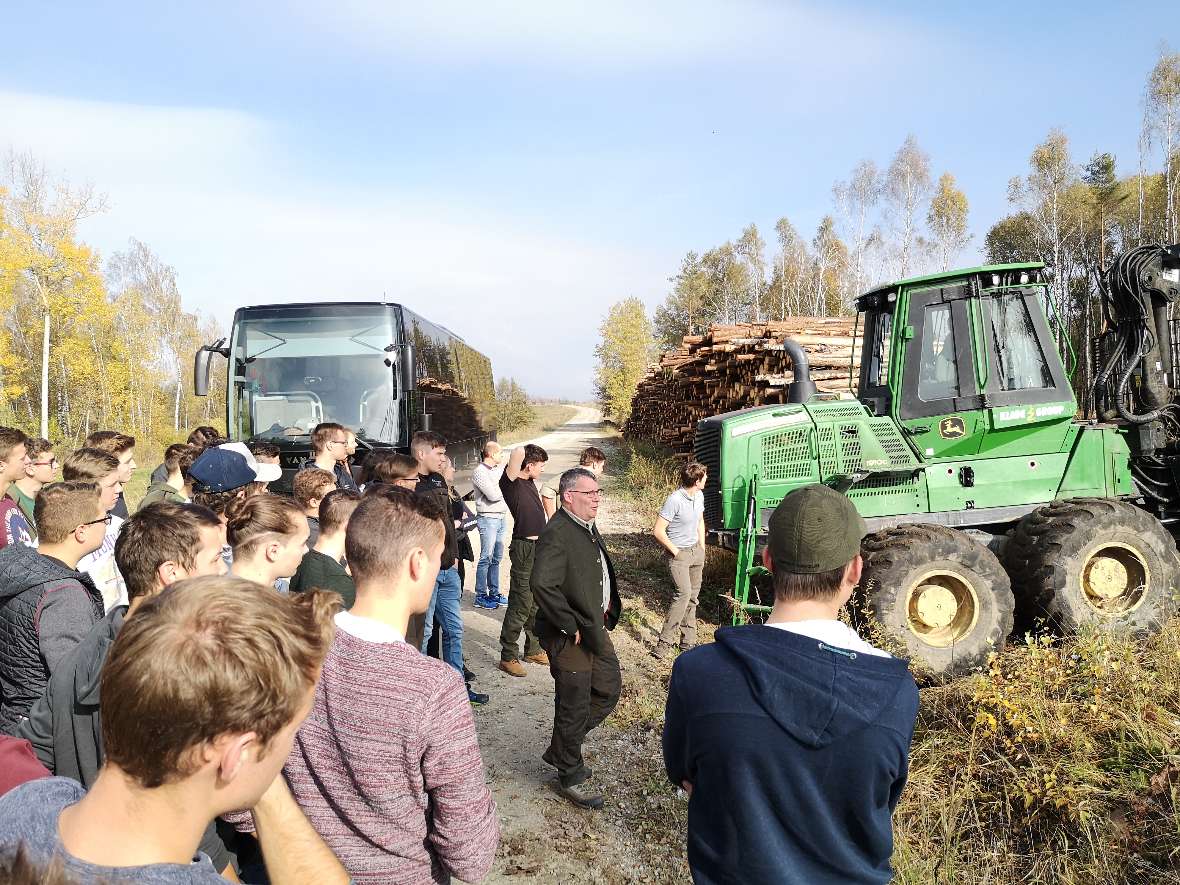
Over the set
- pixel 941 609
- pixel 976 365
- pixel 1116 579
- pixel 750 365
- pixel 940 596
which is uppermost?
pixel 750 365

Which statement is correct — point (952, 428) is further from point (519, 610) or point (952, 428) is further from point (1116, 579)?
point (519, 610)

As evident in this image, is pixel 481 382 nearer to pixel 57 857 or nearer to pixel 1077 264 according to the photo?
pixel 57 857

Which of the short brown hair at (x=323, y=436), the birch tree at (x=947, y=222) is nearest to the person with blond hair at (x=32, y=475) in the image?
the short brown hair at (x=323, y=436)

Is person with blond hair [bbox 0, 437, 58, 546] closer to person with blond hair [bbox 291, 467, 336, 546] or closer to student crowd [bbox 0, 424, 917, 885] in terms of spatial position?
person with blond hair [bbox 291, 467, 336, 546]

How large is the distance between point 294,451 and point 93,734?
8500 millimetres

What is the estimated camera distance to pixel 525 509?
7.64 meters

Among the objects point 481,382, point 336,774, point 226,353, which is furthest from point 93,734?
point 481,382

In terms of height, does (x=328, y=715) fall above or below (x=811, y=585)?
below

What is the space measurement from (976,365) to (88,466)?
6.51m

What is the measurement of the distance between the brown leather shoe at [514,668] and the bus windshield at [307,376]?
15.7 feet

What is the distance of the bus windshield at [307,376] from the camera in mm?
10539

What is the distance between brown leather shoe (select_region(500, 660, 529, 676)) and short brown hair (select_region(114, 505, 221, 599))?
4208 mm

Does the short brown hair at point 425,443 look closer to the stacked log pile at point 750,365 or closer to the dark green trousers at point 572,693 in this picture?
the dark green trousers at point 572,693

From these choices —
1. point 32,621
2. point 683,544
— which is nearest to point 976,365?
point 683,544
